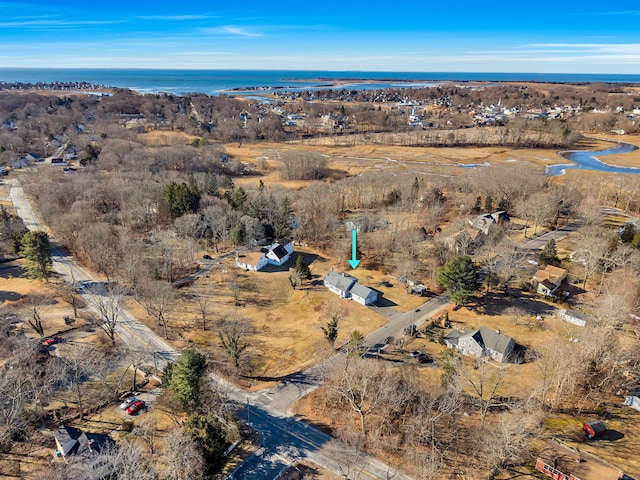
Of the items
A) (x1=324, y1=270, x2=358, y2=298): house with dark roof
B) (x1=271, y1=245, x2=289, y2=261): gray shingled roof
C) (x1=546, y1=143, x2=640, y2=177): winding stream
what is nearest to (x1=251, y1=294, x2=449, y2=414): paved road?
(x1=324, y1=270, x2=358, y2=298): house with dark roof

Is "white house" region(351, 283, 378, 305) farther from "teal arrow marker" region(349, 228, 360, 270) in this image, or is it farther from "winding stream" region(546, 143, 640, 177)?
"winding stream" region(546, 143, 640, 177)

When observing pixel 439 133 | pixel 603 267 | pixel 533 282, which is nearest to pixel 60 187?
pixel 533 282

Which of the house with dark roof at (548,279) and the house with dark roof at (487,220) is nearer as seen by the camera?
the house with dark roof at (548,279)

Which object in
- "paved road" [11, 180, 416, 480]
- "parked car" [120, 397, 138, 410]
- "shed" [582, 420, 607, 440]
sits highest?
"shed" [582, 420, 607, 440]

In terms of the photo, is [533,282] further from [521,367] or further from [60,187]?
[60,187]

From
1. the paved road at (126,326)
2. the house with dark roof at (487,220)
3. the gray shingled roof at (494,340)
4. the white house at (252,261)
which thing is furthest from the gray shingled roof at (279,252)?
the house with dark roof at (487,220)

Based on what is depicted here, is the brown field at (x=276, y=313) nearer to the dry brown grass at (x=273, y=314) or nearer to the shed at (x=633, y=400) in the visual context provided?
the dry brown grass at (x=273, y=314)
